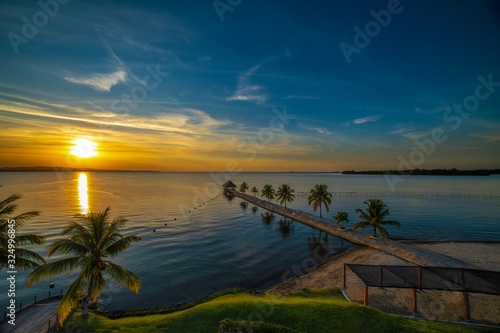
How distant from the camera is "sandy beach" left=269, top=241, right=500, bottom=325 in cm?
1538

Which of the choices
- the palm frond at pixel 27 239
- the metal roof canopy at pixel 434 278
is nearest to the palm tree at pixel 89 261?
the palm frond at pixel 27 239

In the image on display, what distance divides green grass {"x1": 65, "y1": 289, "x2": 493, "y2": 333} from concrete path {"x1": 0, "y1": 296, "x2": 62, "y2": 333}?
261 cm

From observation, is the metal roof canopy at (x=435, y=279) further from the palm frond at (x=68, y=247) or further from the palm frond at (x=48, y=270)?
the palm frond at (x=48, y=270)

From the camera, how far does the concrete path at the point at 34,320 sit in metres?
14.9

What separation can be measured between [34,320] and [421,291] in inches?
1223

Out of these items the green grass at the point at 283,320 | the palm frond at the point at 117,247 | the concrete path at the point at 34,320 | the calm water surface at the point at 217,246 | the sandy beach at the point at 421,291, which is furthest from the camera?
the calm water surface at the point at 217,246

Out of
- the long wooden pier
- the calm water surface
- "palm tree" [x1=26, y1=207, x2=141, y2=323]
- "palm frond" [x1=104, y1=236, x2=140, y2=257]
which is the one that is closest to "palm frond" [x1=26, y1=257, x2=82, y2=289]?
"palm tree" [x1=26, y1=207, x2=141, y2=323]

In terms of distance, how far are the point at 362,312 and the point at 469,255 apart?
29.2 metres

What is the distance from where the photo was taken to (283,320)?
1277 centimetres

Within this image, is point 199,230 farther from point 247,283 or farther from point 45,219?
point 45,219

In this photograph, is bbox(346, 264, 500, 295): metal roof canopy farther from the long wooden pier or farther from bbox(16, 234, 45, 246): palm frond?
bbox(16, 234, 45, 246): palm frond

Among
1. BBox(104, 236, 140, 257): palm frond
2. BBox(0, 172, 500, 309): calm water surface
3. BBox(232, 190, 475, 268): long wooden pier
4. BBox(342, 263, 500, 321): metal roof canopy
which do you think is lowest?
BBox(0, 172, 500, 309): calm water surface

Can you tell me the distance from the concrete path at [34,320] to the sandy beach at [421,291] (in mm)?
18396

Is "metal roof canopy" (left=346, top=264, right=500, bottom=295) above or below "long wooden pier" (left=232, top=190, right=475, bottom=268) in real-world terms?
above
